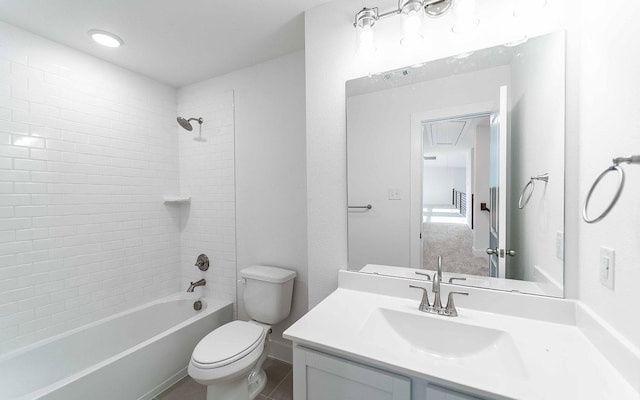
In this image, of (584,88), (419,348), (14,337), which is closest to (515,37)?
(584,88)

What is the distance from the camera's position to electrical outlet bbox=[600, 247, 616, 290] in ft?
2.49

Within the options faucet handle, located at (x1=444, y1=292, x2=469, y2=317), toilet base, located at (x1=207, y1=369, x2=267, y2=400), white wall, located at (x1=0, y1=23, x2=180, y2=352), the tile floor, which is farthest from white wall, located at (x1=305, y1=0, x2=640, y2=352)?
white wall, located at (x1=0, y1=23, x2=180, y2=352)

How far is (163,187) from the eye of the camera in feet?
8.00

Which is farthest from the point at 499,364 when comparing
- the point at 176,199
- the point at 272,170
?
the point at 176,199

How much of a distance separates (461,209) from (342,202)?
62 cm

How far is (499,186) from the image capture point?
115 cm

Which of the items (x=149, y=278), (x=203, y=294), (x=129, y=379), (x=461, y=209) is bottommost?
(x=129, y=379)

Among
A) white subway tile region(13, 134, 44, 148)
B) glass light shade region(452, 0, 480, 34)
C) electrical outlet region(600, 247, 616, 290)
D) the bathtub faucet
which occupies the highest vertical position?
glass light shade region(452, 0, 480, 34)

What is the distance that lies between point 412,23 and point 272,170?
1.39m

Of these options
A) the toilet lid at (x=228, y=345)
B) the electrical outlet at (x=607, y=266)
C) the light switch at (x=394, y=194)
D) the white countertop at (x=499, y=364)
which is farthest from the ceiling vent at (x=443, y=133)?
the toilet lid at (x=228, y=345)

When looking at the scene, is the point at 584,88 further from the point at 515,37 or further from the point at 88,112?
the point at 88,112

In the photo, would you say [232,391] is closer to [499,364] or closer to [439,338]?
[439,338]

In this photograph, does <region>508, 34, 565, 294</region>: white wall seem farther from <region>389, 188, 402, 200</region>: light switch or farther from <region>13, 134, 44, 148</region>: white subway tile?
<region>13, 134, 44, 148</region>: white subway tile

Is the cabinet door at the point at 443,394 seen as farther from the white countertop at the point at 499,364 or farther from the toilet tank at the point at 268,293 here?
the toilet tank at the point at 268,293
